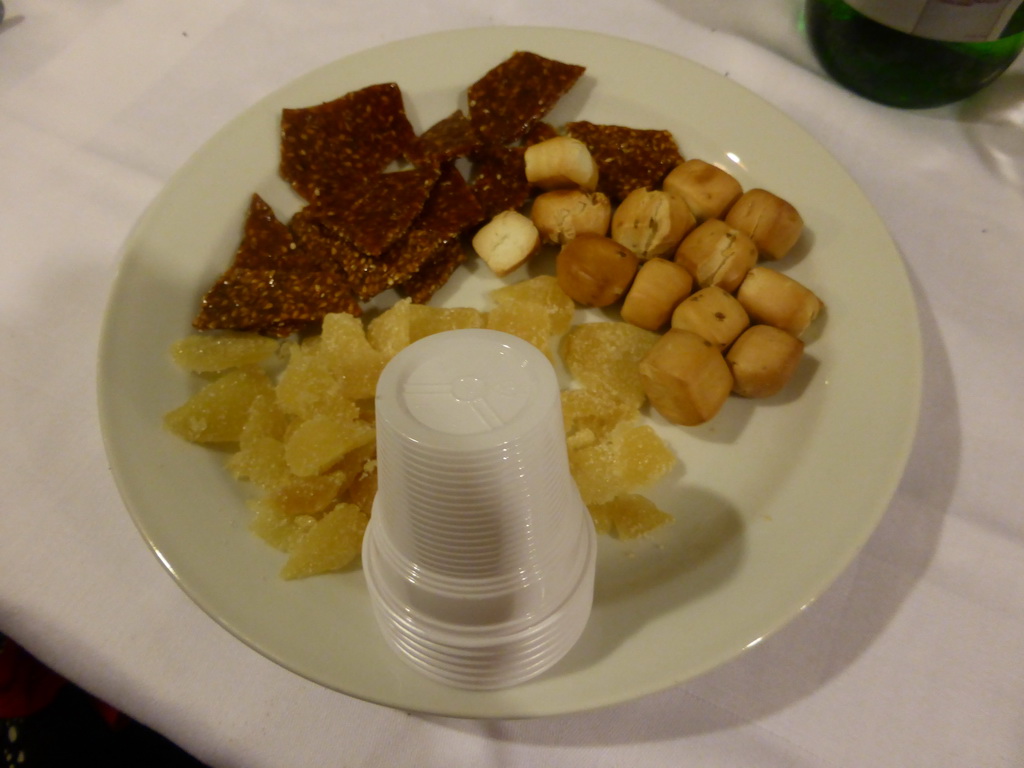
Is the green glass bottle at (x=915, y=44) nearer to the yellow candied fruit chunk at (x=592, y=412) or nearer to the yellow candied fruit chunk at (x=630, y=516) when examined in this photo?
the yellow candied fruit chunk at (x=592, y=412)

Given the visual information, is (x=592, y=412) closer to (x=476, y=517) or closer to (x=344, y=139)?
(x=476, y=517)

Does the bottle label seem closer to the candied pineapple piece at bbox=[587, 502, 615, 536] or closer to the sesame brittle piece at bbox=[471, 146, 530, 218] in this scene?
the sesame brittle piece at bbox=[471, 146, 530, 218]

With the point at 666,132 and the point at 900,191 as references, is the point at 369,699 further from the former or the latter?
the point at 900,191

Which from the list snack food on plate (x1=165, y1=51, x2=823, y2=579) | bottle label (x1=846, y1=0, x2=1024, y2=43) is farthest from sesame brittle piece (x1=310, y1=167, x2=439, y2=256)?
bottle label (x1=846, y1=0, x2=1024, y2=43)

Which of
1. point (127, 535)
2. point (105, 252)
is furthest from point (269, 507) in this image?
point (105, 252)

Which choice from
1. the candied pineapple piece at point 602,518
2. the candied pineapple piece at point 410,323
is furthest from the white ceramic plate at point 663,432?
the candied pineapple piece at point 410,323

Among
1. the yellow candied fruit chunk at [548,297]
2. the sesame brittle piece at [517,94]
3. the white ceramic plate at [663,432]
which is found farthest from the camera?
the sesame brittle piece at [517,94]

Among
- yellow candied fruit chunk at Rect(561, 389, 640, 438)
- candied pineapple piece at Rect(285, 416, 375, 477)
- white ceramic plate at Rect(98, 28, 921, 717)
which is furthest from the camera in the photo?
yellow candied fruit chunk at Rect(561, 389, 640, 438)

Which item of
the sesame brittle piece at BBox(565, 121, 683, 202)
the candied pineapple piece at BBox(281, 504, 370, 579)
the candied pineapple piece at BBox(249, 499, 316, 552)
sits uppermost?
the sesame brittle piece at BBox(565, 121, 683, 202)
